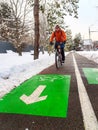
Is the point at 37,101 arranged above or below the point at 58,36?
below

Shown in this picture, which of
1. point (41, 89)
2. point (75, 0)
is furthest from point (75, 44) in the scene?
point (41, 89)

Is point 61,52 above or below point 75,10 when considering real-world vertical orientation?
below

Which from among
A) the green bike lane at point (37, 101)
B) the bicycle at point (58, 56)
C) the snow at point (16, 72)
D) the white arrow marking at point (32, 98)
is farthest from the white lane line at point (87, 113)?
the bicycle at point (58, 56)

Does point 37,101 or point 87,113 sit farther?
point 37,101

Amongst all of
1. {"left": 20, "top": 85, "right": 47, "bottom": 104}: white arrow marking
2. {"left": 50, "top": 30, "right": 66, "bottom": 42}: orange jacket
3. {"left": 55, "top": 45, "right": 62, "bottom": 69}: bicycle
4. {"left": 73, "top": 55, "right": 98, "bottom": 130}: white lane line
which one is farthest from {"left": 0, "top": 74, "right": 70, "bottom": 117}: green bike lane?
{"left": 50, "top": 30, "right": 66, "bottom": 42}: orange jacket

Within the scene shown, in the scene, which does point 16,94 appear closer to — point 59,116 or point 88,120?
point 59,116

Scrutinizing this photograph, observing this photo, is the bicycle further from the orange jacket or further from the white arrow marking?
the white arrow marking

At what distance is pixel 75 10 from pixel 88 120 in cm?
1823

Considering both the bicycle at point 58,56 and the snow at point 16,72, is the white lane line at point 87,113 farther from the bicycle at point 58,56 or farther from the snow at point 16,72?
the bicycle at point 58,56

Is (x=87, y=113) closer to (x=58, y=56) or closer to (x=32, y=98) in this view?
(x=32, y=98)

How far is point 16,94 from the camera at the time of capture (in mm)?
5828

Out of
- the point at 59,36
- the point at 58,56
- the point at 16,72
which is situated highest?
the point at 59,36

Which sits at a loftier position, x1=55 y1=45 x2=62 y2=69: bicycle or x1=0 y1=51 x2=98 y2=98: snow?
x1=55 y1=45 x2=62 y2=69: bicycle

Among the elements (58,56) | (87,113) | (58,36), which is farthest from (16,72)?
(87,113)
